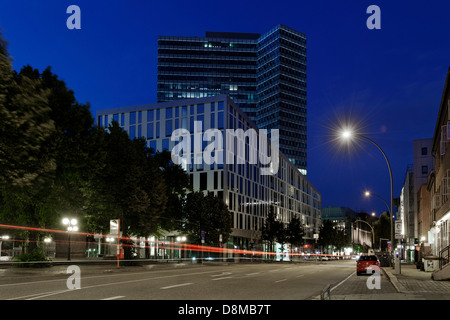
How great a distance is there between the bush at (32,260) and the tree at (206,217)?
28875mm

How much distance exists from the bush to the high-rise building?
12232cm

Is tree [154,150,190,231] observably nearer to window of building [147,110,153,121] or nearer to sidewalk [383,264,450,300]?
window of building [147,110,153,121]

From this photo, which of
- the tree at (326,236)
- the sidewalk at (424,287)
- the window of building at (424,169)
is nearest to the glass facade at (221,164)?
the window of building at (424,169)

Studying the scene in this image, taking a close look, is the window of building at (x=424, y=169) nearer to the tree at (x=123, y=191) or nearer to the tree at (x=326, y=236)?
the tree at (x=326, y=236)

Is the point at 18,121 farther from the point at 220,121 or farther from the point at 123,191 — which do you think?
the point at 220,121

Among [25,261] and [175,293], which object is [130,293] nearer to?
[175,293]

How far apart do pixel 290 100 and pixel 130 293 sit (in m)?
160

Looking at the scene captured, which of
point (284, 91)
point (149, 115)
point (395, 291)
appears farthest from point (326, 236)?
point (395, 291)

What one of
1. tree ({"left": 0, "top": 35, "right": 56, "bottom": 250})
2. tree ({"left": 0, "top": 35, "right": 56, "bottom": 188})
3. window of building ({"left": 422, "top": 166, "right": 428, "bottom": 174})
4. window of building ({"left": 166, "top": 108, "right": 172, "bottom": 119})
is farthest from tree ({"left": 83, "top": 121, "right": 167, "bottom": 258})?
window of building ({"left": 422, "top": 166, "right": 428, "bottom": 174})

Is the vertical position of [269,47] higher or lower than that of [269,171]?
higher

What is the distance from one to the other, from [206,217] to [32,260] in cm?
3278

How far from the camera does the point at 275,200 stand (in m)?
103

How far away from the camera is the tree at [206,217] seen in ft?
204
